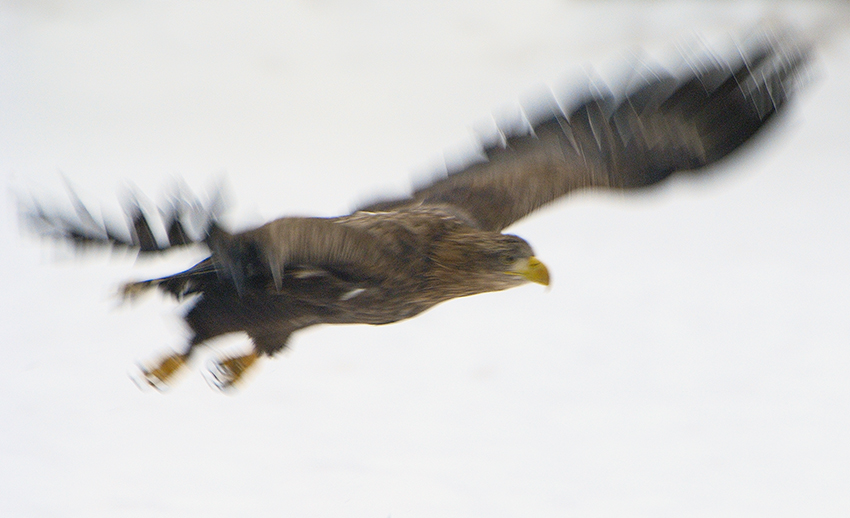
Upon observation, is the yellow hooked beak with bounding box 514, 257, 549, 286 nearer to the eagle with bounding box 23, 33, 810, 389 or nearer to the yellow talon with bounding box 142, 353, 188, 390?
the eagle with bounding box 23, 33, 810, 389

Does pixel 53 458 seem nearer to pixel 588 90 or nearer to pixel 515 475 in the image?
pixel 515 475

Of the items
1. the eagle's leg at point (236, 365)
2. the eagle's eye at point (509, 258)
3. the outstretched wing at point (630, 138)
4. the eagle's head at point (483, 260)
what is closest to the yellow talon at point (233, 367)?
the eagle's leg at point (236, 365)

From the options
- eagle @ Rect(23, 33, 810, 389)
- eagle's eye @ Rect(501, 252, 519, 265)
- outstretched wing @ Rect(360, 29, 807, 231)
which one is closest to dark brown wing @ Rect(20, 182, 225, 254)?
eagle @ Rect(23, 33, 810, 389)

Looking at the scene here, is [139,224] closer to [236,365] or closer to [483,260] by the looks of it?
[483,260]

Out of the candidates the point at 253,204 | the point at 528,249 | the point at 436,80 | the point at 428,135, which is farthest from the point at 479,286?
the point at 436,80

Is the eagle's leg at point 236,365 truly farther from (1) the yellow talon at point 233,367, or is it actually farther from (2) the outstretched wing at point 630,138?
(2) the outstretched wing at point 630,138

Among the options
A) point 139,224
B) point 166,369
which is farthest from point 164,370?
point 139,224
